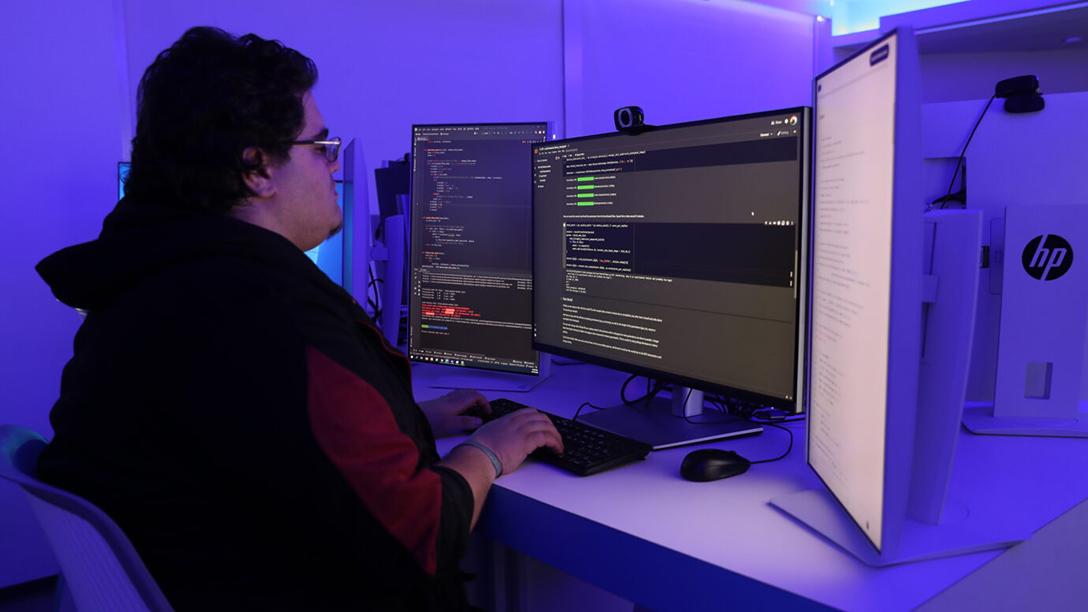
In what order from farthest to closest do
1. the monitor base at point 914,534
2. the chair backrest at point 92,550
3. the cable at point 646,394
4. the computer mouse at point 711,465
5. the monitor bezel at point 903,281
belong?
the cable at point 646,394
the computer mouse at point 711,465
the monitor base at point 914,534
the monitor bezel at point 903,281
the chair backrest at point 92,550

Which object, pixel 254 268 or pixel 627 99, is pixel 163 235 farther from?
pixel 627 99

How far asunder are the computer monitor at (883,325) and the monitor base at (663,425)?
0.26 m

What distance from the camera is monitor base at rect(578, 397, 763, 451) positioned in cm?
137

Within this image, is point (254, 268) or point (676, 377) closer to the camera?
point (254, 268)

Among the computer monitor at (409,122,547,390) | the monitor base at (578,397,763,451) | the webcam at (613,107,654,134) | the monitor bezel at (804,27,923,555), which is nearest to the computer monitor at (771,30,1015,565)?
the monitor bezel at (804,27,923,555)

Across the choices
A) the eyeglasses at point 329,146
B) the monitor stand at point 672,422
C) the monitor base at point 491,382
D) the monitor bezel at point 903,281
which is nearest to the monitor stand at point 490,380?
the monitor base at point 491,382

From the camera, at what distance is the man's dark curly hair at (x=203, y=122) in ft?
3.48

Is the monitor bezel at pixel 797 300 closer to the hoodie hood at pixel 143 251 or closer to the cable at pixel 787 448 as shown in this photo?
the cable at pixel 787 448

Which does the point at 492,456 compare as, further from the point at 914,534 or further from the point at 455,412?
the point at 914,534

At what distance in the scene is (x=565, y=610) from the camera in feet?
5.81

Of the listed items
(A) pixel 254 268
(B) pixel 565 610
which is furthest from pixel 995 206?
(A) pixel 254 268

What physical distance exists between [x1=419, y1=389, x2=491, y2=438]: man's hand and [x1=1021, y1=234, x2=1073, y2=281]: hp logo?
1042mm

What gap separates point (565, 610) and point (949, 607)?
108 centimetres

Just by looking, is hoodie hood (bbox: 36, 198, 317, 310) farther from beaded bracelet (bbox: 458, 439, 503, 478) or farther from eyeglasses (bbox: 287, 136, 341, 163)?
beaded bracelet (bbox: 458, 439, 503, 478)
